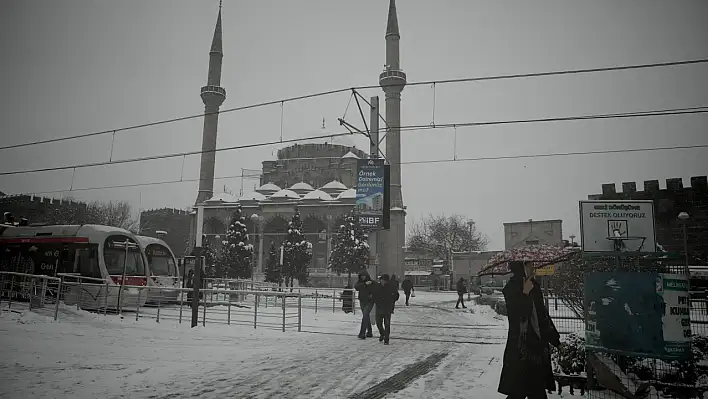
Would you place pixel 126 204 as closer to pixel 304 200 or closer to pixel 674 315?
pixel 304 200

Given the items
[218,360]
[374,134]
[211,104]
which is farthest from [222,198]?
[218,360]

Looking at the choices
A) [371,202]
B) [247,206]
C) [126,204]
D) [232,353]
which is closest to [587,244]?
[232,353]

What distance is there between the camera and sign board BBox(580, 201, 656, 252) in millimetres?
6863

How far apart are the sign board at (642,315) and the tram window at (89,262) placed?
51.4 ft

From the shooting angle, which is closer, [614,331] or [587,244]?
[614,331]

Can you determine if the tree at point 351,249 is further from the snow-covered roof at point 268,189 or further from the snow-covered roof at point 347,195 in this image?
the snow-covered roof at point 268,189

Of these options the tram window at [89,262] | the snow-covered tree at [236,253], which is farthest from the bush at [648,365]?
the snow-covered tree at [236,253]

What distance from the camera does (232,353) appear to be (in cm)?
881

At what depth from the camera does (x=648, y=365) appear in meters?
6.13

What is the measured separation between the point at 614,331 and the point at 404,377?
2.88 metres

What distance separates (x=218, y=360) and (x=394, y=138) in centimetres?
4243

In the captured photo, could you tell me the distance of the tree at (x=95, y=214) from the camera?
140ft

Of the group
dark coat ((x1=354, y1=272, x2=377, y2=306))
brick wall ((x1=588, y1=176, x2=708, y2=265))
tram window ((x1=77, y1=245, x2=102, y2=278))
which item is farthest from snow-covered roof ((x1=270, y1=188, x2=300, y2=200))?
dark coat ((x1=354, y1=272, x2=377, y2=306))

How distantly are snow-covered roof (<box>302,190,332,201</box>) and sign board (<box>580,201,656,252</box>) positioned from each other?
45314 millimetres
